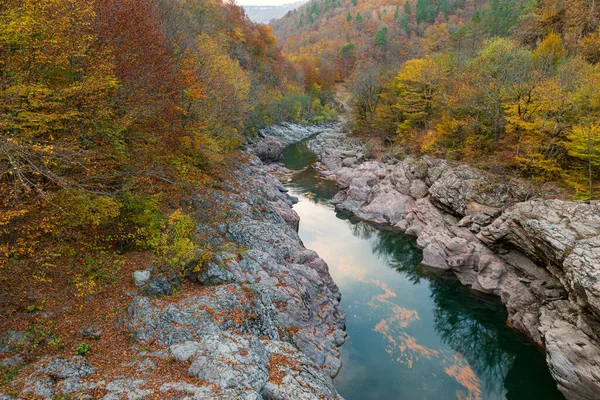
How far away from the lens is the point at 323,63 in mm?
123188

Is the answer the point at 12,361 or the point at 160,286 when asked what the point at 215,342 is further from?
the point at 12,361

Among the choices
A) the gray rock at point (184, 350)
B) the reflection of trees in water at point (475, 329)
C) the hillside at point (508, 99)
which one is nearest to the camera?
the gray rock at point (184, 350)

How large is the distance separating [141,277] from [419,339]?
1467 centimetres

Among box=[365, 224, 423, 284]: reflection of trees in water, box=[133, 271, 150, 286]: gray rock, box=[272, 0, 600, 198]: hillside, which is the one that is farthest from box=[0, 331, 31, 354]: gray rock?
box=[272, 0, 600, 198]: hillside

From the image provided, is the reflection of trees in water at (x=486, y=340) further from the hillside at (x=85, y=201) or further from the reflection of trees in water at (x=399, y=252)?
the hillside at (x=85, y=201)

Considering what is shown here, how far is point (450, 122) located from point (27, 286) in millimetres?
34087

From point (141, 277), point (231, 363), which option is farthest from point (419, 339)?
point (141, 277)

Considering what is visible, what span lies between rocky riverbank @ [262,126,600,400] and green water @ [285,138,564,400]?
1272 mm

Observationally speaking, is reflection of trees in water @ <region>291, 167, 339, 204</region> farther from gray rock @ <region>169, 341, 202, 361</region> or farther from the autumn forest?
gray rock @ <region>169, 341, 202, 361</region>

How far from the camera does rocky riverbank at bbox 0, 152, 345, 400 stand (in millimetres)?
7664

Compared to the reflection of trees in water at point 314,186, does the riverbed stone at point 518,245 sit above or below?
above

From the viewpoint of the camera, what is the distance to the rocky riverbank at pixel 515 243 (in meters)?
13.5

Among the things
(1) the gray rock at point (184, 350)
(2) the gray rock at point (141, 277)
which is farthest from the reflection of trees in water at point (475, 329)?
(2) the gray rock at point (141, 277)

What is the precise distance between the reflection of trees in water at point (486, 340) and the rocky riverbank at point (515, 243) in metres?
0.79
